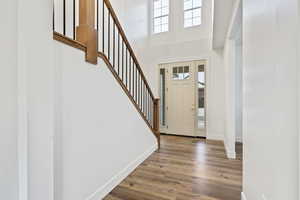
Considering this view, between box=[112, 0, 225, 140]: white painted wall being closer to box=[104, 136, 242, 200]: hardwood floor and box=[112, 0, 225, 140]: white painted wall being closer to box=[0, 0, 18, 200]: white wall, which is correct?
box=[104, 136, 242, 200]: hardwood floor

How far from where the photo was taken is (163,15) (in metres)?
5.49

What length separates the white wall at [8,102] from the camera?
2.05ft

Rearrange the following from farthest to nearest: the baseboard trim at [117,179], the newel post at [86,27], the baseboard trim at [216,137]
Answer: the baseboard trim at [216,137], the baseboard trim at [117,179], the newel post at [86,27]

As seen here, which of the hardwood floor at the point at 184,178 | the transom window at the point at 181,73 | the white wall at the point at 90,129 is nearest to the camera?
the white wall at the point at 90,129

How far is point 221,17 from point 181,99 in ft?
8.89

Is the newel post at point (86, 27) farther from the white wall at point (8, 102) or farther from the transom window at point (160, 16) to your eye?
the transom window at point (160, 16)

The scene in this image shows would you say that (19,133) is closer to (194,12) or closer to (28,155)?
(28,155)

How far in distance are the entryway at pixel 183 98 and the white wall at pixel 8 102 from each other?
469cm

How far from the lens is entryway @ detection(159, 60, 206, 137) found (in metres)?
4.95

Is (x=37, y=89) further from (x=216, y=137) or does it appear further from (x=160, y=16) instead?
(x=160, y=16)

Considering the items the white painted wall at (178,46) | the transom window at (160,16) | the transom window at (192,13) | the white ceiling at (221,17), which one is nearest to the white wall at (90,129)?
the white ceiling at (221,17)

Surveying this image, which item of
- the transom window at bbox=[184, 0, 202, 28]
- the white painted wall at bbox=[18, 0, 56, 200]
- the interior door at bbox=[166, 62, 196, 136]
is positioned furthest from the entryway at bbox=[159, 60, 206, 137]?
the white painted wall at bbox=[18, 0, 56, 200]

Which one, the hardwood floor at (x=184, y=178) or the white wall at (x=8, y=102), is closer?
the white wall at (x=8, y=102)

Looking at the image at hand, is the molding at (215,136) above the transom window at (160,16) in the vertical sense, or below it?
below
